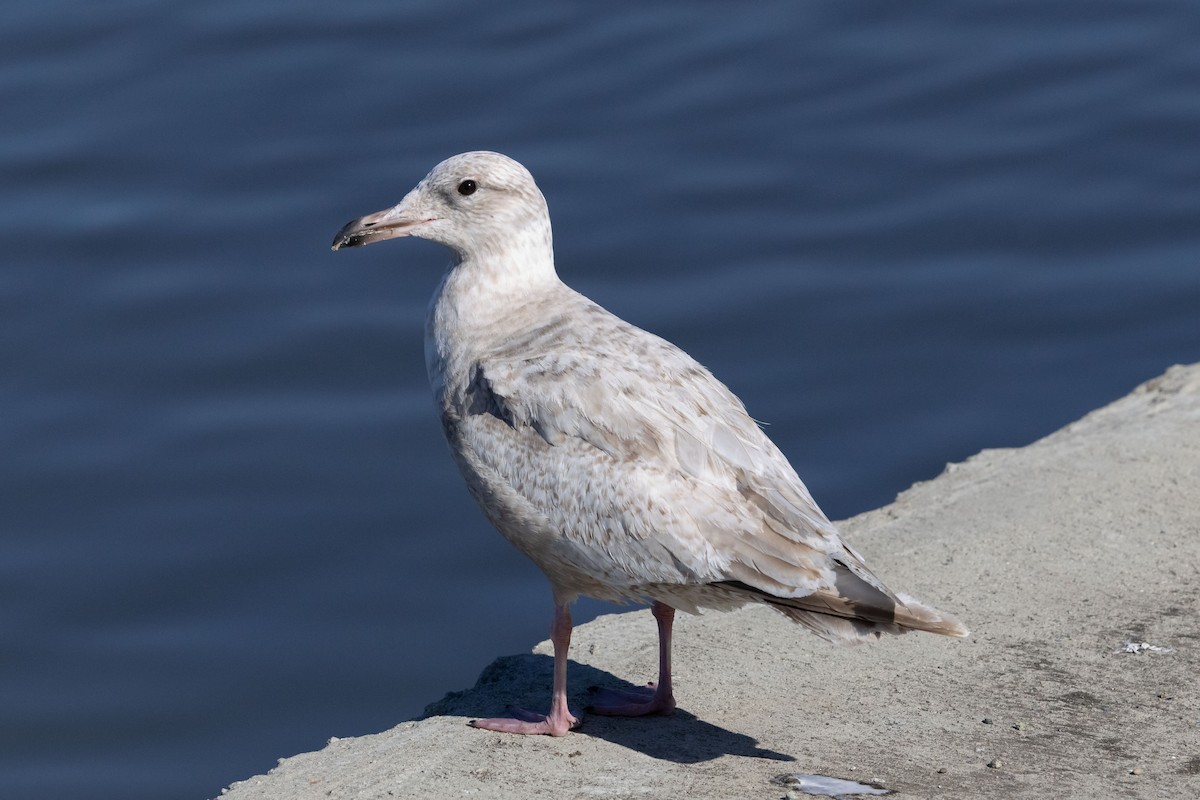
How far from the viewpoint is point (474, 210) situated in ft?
22.7

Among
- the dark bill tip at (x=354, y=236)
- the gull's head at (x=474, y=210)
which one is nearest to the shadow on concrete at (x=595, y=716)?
the gull's head at (x=474, y=210)

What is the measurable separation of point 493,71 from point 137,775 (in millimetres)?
7792

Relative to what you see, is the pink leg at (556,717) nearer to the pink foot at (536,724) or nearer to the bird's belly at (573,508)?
the pink foot at (536,724)

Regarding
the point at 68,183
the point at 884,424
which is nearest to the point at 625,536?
the point at 884,424

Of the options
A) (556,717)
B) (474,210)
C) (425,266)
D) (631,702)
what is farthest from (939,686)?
(425,266)

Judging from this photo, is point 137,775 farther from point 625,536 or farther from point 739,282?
point 739,282

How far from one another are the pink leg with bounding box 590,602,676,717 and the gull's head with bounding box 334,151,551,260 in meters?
1.62

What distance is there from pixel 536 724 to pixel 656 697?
0.46 m

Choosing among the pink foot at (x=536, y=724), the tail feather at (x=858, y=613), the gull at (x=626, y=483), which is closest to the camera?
the tail feather at (x=858, y=613)

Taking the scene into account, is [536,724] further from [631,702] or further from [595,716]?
[631,702]

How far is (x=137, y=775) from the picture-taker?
8227 millimetres

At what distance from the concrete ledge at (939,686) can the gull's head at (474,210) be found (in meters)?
1.75

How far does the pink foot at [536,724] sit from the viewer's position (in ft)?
20.5

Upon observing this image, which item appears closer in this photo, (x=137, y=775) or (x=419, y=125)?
(x=137, y=775)
